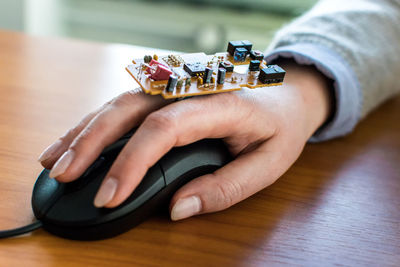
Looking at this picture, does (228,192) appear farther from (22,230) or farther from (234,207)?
(22,230)

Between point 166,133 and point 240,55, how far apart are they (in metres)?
0.16

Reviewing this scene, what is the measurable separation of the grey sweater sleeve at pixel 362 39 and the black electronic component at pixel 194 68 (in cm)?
23

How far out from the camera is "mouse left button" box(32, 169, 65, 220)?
427mm

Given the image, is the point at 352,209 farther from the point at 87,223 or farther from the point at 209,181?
the point at 87,223

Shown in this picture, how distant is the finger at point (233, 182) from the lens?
469 mm

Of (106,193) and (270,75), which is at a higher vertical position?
(270,75)

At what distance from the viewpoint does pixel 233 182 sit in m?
0.49

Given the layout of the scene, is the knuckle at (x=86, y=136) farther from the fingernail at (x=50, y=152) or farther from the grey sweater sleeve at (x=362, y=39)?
the grey sweater sleeve at (x=362, y=39)

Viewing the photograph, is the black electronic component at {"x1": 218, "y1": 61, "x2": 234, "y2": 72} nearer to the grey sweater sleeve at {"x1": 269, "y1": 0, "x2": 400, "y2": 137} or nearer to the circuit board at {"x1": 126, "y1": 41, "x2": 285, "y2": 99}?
the circuit board at {"x1": 126, "y1": 41, "x2": 285, "y2": 99}

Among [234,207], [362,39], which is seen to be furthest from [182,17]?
[234,207]

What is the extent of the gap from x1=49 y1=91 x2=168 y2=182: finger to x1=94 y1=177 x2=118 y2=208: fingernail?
0.04 meters

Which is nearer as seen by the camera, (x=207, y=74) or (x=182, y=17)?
(x=207, y=74)

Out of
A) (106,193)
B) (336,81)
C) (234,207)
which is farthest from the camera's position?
(336,81)

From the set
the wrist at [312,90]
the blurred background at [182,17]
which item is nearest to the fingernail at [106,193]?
the wrist at [312,90]
